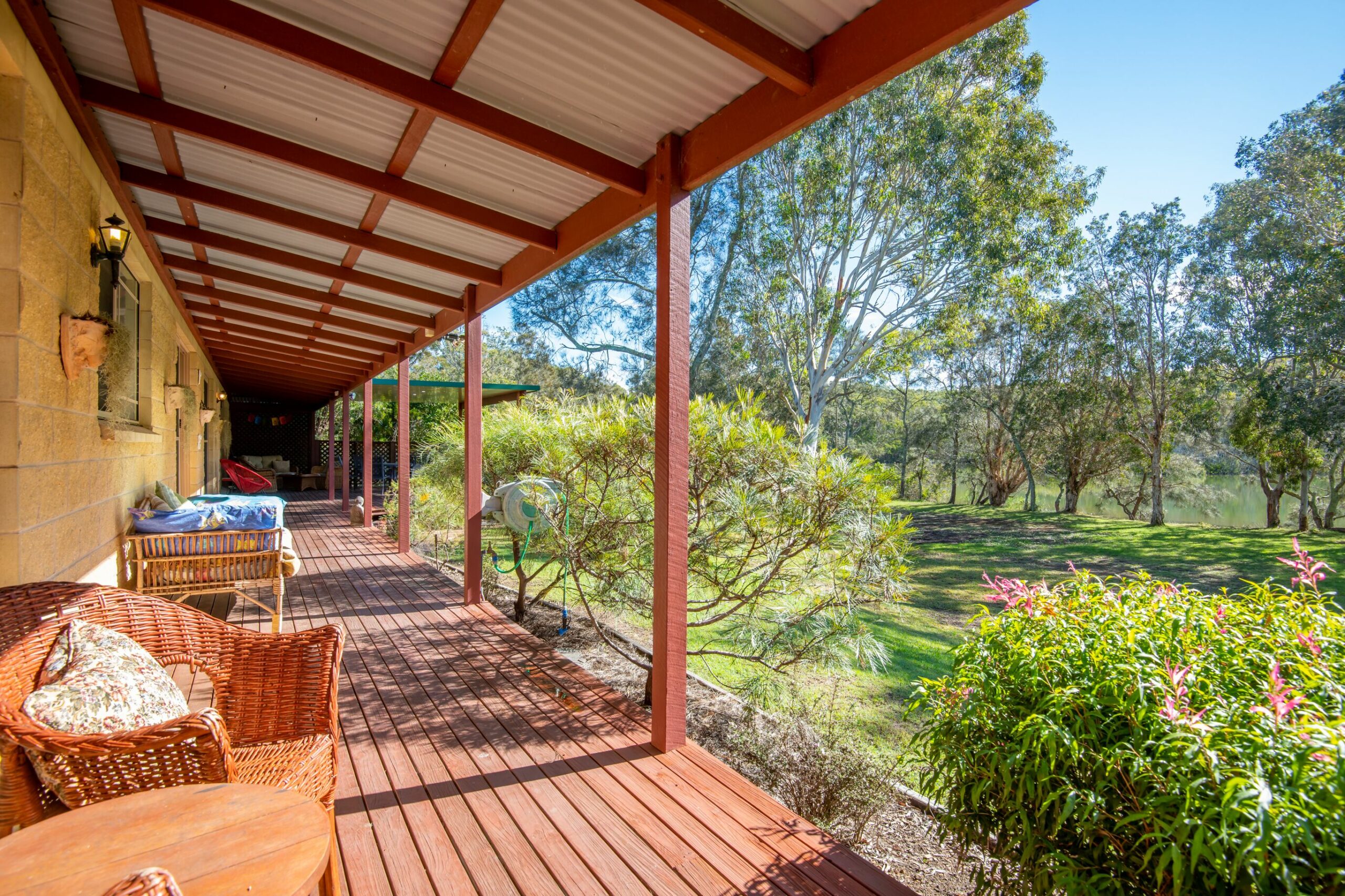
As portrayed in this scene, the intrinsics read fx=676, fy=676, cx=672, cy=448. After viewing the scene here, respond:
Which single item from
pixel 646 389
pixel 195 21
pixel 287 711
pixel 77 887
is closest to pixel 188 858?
pixel 77 887

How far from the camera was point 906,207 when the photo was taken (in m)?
13.5

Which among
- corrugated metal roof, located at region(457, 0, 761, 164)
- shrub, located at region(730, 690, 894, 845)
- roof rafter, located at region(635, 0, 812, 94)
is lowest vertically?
shrub, located at region(730, 690, 894, 845)

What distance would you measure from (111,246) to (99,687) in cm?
265

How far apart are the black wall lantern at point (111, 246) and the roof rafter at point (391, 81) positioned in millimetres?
1555

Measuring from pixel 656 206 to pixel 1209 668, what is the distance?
234 centimetres

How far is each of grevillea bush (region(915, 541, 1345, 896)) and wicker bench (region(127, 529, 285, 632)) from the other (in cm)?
392

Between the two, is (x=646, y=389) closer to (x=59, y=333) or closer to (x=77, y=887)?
(x=59, y=333)

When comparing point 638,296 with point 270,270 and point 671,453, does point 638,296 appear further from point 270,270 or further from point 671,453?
point 671,453

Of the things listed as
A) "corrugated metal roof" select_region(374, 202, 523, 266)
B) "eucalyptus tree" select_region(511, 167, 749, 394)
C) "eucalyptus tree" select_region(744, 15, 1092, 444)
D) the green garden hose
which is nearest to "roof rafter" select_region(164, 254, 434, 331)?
"corrugated metal roof" select_region(374, 202, 523, 266)

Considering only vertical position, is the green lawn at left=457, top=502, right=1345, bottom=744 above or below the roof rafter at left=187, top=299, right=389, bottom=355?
below

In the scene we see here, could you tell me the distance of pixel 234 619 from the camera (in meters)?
4.75

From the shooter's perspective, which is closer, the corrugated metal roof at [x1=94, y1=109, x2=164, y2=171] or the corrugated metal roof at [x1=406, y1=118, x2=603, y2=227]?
the corrugated metal roof at [x1=406, y1=118, x2=603, y2=227]

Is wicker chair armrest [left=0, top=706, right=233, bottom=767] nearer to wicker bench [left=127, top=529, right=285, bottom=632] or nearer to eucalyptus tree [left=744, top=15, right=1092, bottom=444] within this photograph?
wicker bench [left=127, top=529, right=285, bottom=632]

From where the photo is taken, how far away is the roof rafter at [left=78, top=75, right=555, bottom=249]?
2867 millimetres
